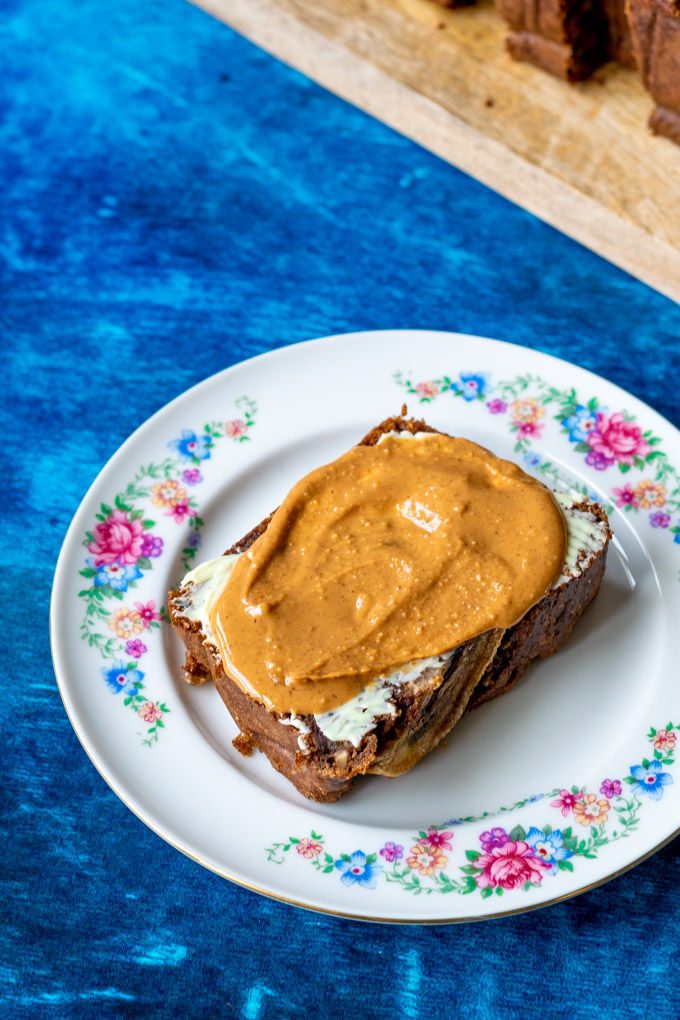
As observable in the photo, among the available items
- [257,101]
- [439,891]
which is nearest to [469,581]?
[439,891]

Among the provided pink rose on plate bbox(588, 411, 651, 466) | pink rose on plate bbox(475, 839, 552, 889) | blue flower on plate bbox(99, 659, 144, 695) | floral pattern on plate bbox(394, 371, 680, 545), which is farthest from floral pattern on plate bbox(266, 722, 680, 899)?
pink rose on plate bbox(588, 411, 651, 466)

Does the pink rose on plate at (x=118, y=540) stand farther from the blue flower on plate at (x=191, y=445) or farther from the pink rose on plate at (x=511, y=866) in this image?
the pink rose on plate at (x=511, y=866)

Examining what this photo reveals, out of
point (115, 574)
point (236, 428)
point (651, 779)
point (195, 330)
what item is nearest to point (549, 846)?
point (651, 779)

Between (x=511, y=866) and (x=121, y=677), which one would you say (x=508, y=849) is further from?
(x=121, y=677)

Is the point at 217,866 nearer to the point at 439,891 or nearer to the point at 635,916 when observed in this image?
the point at 439,891

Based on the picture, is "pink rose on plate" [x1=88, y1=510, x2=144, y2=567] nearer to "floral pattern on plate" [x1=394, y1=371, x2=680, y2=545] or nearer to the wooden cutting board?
"floral pattern on plate" [x1=394, y1=371, x2=680, y2=545]

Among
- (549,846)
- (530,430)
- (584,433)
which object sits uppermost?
(584,433)
